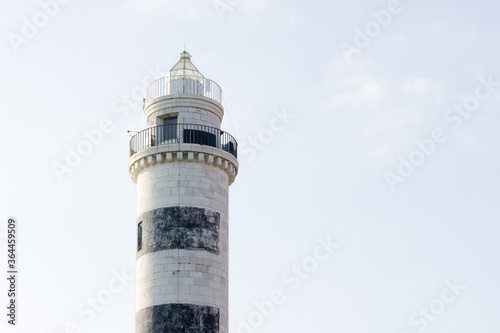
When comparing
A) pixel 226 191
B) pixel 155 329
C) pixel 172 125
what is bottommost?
pixel 155 329

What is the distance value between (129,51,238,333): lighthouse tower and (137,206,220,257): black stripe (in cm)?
5

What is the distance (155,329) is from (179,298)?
71.0 inches

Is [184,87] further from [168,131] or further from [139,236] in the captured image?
[139,236]

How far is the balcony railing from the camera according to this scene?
47.5 m

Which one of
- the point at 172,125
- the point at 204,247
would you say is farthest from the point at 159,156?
the point at 204,247

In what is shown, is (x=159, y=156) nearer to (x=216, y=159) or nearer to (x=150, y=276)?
(x=216, y=159)

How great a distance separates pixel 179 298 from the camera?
44.4m

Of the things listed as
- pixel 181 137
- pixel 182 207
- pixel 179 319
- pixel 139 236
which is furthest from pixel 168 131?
pixel 179 319

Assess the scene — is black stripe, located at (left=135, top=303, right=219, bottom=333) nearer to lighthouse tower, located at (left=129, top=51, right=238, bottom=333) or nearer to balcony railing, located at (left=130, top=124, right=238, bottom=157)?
lighthouse tower, located at (left=129, top=51, right=238, bottom=333)

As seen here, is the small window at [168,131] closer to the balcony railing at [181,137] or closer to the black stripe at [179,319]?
the balcony railing at [181,137]

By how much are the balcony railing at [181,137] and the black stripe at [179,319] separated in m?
8.33

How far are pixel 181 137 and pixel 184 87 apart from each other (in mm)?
3382

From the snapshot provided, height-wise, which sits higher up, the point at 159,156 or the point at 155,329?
the point at 159,156

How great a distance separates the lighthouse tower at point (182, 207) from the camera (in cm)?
4456
